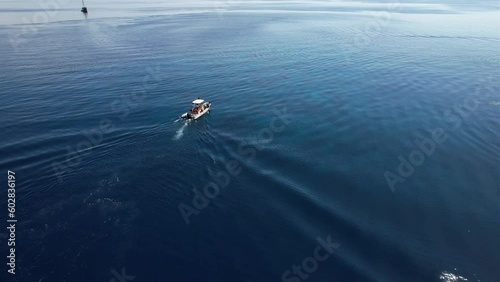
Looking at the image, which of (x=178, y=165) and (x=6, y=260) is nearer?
(x=6, y=260)

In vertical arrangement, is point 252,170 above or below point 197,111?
below

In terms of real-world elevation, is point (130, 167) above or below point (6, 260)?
above

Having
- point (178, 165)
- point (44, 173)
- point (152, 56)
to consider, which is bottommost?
point (44, 173)

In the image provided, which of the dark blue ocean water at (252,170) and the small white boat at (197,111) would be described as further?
the small white boat at (197,111)

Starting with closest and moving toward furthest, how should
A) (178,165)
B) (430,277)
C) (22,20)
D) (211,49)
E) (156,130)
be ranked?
(430,277) → (178,165) → (156,130) → (211,49) → (22,20)

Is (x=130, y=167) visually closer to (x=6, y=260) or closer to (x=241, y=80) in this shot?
(x=6, y=260)

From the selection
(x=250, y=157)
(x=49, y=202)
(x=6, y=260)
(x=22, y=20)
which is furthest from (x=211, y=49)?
(x=22, y=20)

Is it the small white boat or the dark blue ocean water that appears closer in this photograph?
the dark blue ocean water

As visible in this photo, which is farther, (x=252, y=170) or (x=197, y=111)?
(x=197, y=111)
